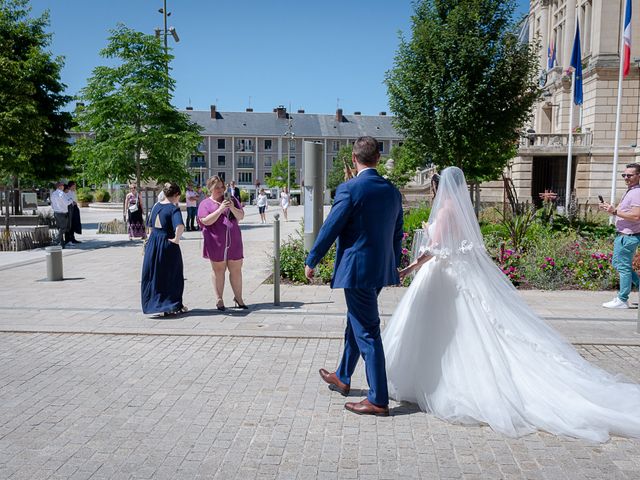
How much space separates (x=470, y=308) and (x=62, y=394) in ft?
11.3

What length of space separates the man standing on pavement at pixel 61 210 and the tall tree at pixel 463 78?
9574mm

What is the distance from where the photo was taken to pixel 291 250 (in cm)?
1107

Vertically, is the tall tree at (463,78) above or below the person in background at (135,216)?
above

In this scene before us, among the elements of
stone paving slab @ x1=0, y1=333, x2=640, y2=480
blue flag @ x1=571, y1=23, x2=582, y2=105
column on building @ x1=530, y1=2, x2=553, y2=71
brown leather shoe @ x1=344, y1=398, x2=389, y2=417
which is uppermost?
column on building @ x1=530, y1=2, x2=553, y2=71

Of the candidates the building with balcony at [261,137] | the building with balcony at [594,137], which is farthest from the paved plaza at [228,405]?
the building with balcony at [261,137]

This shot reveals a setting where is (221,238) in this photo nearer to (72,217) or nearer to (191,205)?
(72,217)

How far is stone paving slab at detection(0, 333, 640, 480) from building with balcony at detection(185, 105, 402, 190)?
93.5 meters

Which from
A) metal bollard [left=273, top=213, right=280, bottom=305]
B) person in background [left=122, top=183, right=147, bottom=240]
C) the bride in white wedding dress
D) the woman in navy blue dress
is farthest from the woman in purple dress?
person in background [left=122, top=183, right=147, bottom=240]

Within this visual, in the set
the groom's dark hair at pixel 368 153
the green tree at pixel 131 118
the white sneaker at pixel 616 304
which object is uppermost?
the green tree at pixel 131 118

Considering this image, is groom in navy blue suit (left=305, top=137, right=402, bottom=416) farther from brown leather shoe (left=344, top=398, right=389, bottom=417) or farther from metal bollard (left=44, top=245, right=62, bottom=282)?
metal bollard (left=44, top=245, right=62, bottom=282)

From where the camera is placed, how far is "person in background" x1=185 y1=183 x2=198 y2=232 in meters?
21.0

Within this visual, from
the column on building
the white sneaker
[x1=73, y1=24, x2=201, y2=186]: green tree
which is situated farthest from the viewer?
the column on building

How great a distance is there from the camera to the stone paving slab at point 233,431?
3.59 meters

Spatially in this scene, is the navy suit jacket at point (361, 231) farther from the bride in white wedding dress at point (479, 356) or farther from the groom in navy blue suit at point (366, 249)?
the bride in white wedding dress at point (479, 356)
